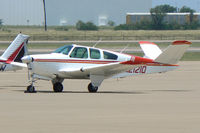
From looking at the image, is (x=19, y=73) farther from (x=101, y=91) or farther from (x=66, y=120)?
(x=66, y=120)

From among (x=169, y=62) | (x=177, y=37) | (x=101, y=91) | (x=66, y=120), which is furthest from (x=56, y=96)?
(x=177, y=37)

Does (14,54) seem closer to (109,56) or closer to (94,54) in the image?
(94,54)

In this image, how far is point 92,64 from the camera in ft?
70.3

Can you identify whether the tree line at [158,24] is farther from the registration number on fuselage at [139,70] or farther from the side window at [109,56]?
the side window at [109,56]

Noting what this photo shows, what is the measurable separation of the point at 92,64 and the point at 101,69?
0.51 metres

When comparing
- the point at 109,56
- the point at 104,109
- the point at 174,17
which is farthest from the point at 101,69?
the point at 174,17

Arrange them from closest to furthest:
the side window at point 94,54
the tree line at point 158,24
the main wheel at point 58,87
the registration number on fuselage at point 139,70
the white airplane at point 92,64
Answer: the white airplane at point 92,64
the main wheel at point 58,87
the side window at point 94,54
the registration number on fuselage at point 139,70
the tree line at point 158,24

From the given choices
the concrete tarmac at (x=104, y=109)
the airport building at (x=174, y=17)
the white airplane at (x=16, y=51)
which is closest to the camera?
the concrete tarmac at (x=104, y=109)

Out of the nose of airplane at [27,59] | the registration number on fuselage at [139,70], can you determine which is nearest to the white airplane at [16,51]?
the nose of airplane at [27,59]

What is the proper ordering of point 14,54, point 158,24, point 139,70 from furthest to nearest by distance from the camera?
point 158,24, point 14,54, point 139,70

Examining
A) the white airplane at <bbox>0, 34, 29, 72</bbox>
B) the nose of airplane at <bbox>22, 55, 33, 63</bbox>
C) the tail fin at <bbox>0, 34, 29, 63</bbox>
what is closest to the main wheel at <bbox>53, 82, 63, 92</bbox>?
the nose of airplane at <bbox>22, 55, 33, 63</bbox>

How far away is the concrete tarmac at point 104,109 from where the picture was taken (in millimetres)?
12570

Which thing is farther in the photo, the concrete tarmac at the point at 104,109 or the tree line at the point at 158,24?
the tree line at the point at 158,24

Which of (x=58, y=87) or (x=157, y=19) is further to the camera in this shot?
(x=157, y=19)
